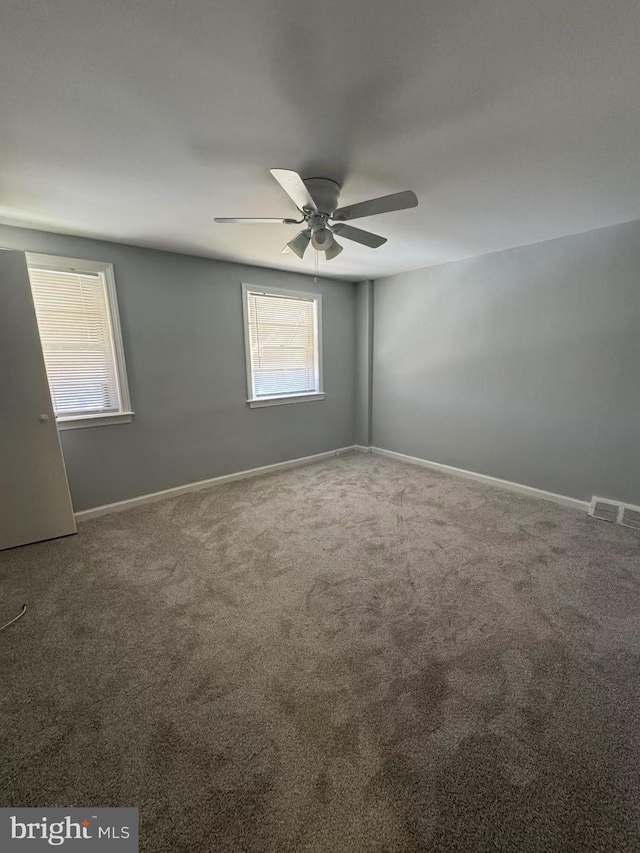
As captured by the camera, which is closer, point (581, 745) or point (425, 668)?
point (581, 745)

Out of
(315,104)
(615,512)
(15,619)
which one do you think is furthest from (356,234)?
(615,512)

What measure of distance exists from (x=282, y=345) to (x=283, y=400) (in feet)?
2.18

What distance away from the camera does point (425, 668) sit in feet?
4.91

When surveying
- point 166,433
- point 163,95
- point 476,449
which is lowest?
A: point 476,449

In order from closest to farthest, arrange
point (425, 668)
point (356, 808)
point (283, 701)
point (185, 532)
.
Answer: point (356, 808) < point (283, 701) < point (425, 668) < point (185, 532)

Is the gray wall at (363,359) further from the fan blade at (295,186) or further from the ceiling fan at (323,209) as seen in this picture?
the fan blade at (295,186)

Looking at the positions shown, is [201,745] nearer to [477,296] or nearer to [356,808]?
[356,808]

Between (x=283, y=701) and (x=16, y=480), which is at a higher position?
(x=16, y=480)

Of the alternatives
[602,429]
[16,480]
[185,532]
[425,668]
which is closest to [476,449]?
[602,429]

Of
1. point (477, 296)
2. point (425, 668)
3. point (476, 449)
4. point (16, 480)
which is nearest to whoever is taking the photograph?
point (425, 668)

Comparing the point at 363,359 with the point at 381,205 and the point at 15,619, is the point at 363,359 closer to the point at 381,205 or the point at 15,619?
the point at 381,205

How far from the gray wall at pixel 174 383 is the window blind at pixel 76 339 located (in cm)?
16

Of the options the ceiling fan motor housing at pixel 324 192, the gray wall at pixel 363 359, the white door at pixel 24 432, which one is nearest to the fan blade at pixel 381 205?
the ceiling fan motor housing at pixel 324 192

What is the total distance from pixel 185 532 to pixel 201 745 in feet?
5.53
